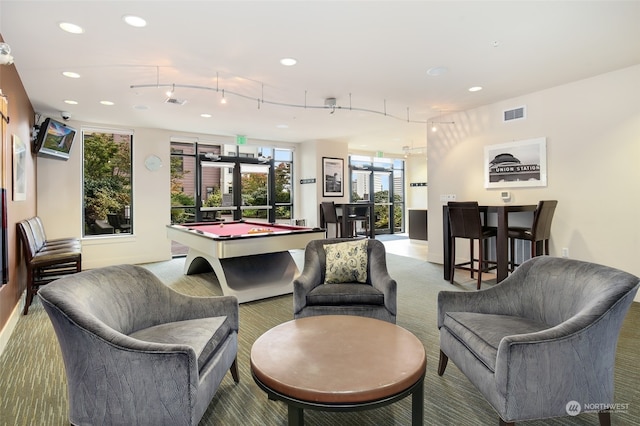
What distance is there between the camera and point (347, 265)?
3.10 metres

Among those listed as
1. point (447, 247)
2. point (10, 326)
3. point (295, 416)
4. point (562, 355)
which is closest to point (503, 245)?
point (447, 247)

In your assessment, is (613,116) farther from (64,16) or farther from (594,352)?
(64,16)

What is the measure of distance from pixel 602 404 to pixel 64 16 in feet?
14.3

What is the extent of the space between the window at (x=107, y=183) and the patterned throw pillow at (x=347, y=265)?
5411mm

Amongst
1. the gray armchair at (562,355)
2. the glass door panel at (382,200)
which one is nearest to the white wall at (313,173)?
the glass door panel at (382,200)

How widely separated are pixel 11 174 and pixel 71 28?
1.74m

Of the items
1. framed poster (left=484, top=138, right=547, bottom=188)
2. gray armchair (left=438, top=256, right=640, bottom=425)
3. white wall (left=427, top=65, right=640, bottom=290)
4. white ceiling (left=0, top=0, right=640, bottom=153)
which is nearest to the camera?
gray armchair (left=438, top=256, right=640, bottom=425)

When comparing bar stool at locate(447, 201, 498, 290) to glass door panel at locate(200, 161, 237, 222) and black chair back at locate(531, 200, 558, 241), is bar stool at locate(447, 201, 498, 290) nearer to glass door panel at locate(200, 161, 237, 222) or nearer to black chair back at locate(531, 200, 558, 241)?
black chair back at locate(531, 200, 558, 241)

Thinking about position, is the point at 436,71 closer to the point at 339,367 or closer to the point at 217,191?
the point at 339,367

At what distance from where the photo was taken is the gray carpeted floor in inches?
76.2

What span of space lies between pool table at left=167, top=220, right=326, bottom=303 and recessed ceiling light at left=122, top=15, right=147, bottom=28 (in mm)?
2175

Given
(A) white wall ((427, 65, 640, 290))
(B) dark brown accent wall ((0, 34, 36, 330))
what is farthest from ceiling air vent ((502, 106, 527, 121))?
(B) dark brown accent wall ((0, 34, 36, 330))

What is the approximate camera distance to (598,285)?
70.6 inches

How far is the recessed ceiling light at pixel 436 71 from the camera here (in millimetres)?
3902
